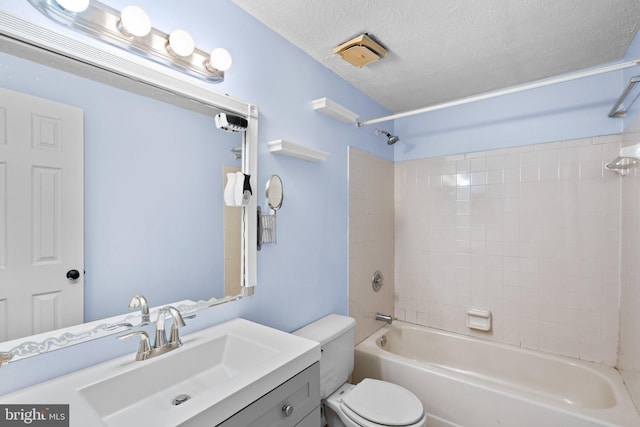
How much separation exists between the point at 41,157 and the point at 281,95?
1.12 meters

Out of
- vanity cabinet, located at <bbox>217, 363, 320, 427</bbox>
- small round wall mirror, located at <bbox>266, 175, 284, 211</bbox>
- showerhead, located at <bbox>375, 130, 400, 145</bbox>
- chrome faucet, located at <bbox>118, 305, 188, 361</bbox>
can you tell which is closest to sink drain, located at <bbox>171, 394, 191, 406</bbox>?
chrome faucet, located at <bbox>118, 305, 188, 361</bbox>

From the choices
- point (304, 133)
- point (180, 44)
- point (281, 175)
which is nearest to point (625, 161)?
point (304, 133)

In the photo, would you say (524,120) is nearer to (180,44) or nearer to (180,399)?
(180,44)

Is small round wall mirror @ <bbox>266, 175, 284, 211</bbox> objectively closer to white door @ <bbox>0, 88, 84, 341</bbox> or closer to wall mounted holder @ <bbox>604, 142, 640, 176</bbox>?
white door @ <bbox>0, 88, 84, 341</bbox>

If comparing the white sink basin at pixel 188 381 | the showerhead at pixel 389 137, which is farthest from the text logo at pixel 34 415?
the showerhead at pixel 389 137

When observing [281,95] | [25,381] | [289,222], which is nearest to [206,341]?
[25,381]

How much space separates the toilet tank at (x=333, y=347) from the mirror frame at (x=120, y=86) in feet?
1.71

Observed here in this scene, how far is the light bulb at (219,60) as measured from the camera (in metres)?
1.27

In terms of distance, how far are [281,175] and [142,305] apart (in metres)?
0.92

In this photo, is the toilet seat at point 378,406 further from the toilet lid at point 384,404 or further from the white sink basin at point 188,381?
the white sink basin at point 188,381

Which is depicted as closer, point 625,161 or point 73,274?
point 73,274

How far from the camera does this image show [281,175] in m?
1.68

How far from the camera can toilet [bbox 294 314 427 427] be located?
4.90ft

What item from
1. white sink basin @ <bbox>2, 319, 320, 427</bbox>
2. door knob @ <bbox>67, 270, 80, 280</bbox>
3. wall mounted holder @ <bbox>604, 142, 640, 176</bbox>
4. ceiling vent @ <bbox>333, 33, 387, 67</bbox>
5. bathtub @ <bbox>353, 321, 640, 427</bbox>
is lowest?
bathtub @ <bbox>353, 321, 640, 427</bbox>
